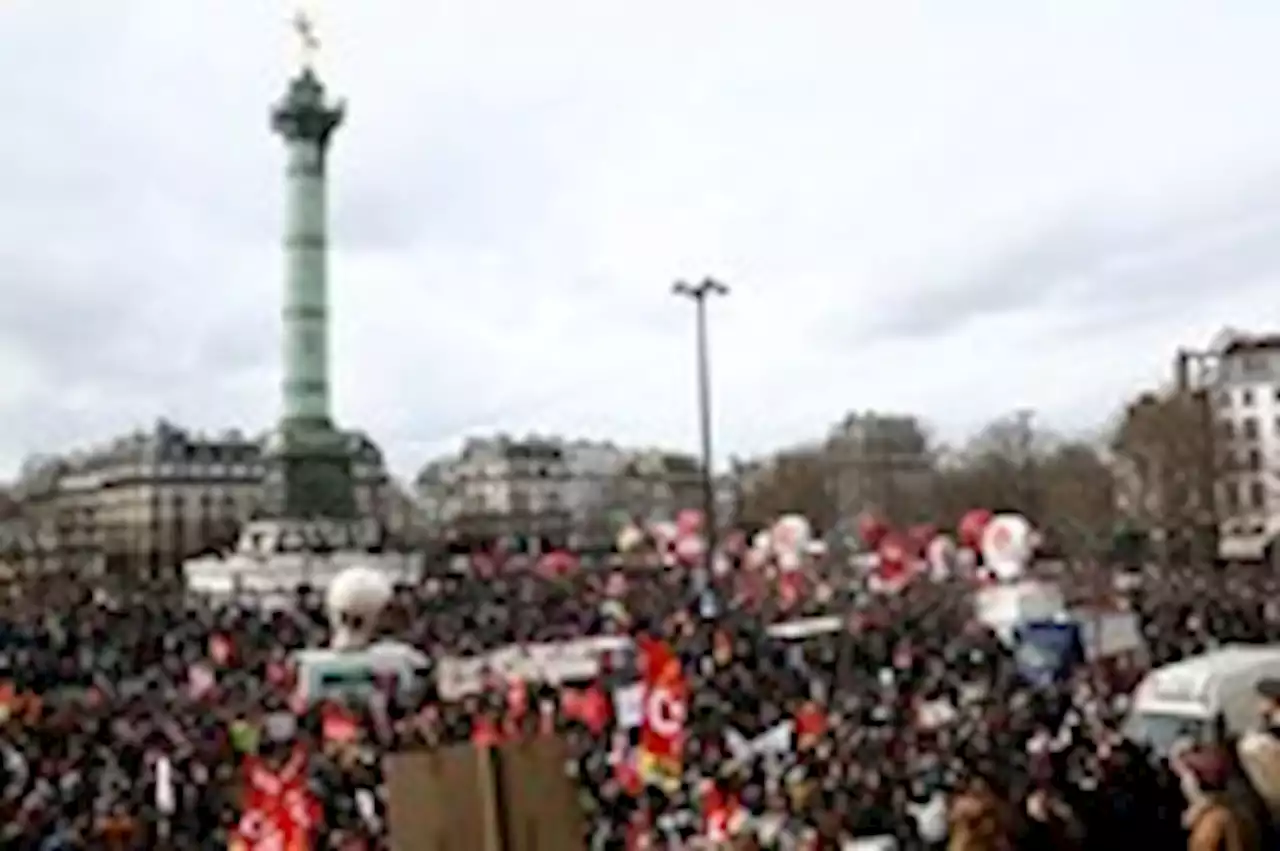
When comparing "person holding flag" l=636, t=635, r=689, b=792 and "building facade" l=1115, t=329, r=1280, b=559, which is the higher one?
"building facade" l=1115, t=329, r=1280, b=559

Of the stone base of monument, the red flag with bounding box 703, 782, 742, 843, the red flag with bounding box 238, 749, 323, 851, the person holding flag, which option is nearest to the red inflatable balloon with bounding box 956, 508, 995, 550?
the person holding flag

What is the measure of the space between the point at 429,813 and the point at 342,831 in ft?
38.7

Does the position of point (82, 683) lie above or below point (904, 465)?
below

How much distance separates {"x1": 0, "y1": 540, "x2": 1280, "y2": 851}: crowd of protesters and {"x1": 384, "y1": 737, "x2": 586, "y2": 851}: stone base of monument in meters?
3.21

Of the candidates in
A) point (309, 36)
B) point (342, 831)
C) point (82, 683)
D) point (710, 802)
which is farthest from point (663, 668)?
point (309, 36)

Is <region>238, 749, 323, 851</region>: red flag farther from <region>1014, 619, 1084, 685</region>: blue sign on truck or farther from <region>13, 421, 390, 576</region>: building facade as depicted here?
<region>13, 421, 390, 576</region>: building facade

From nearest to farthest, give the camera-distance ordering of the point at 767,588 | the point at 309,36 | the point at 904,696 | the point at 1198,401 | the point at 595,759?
1. the point at 595,759
2. the point at 904,696
3. the point at 767,588
4. the point at 309,36
5. the point at 1198,401

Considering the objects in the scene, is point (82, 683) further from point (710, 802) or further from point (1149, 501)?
point (1149, 501)

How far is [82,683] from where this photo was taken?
32.3 m

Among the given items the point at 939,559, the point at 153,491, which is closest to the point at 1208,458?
the point at 939,559

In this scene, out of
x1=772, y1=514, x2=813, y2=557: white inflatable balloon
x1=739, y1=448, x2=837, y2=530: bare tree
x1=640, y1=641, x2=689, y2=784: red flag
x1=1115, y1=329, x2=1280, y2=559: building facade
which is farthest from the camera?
x1=739, y1=448, x2=837, y2=530: bare tree

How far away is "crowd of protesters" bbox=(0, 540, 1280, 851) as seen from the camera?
9.53 m

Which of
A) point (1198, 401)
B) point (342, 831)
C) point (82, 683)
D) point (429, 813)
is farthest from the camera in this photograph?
point (1198, 401)

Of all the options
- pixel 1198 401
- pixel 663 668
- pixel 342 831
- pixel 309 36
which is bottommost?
pixel 342 831
